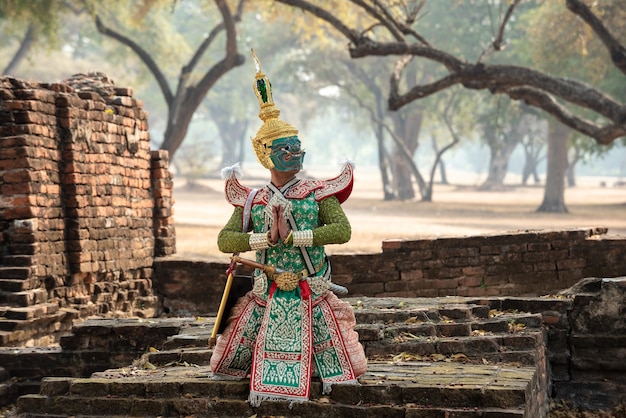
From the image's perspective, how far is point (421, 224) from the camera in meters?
24.7

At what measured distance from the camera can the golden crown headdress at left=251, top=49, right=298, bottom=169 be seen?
233 inches

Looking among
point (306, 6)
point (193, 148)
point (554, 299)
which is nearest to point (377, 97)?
point (193, 148)

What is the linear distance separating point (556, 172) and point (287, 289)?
83.6 ft

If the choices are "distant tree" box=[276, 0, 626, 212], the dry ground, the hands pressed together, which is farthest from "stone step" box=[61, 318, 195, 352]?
"distant tree" box=[276, 0, 626, 212]

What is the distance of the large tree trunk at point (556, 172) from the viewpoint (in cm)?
2995

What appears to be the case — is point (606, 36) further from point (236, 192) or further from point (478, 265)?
point (236, 192)

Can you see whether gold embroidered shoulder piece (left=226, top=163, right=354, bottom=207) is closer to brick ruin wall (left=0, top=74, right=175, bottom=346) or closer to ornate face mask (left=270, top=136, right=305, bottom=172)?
ornate face mask (left=270, top=136, right=305, bottom=172)

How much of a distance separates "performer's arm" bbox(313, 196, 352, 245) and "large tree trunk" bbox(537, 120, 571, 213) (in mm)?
24733

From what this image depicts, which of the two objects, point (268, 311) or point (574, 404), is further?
point (574, 404)

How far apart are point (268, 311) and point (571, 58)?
23.5 m

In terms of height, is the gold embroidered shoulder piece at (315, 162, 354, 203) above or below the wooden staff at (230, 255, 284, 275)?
above

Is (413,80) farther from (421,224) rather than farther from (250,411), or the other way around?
(250,411)

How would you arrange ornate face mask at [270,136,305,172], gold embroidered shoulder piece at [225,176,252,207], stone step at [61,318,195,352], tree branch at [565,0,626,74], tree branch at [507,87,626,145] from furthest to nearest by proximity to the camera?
tree branch at [507,87,626,145] → tree branch at [565,0,626,74] → stone step at [61,318,195,352] → gold embroidered shoulder piece at [225,176,252,207] → ornate face mask at [270,136,305,172]

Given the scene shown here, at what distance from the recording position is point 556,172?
30.1 m
